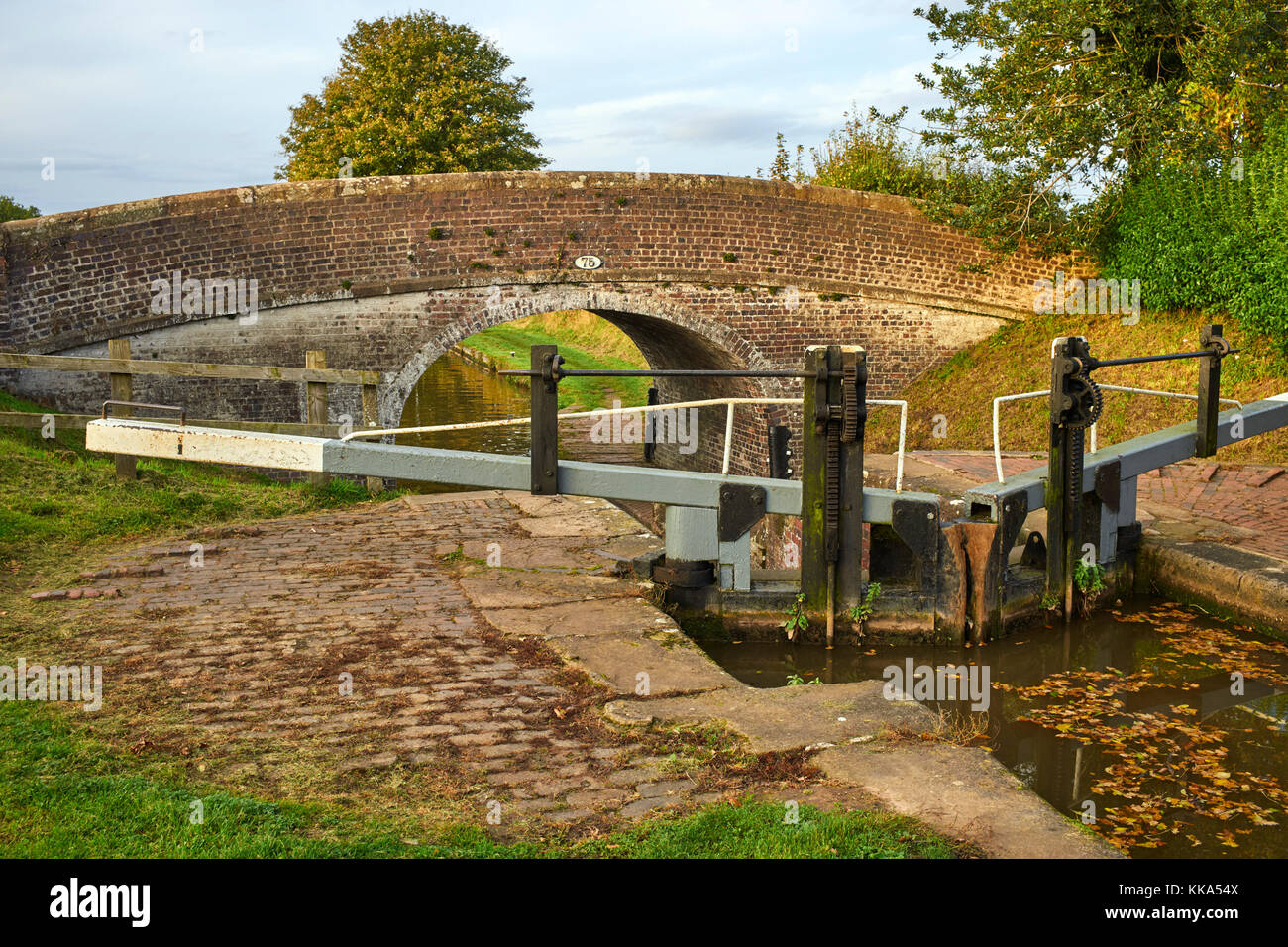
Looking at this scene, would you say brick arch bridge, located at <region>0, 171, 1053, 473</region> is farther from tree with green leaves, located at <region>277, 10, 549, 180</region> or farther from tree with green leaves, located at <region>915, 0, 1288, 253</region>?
tree with green leaves, located at <region>277, 10, 549, 180</region>

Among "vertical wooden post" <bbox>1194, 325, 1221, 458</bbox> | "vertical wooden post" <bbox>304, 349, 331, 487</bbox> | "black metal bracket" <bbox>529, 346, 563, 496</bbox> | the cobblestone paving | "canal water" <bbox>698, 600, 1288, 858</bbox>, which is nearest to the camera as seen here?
the cobblestone paving

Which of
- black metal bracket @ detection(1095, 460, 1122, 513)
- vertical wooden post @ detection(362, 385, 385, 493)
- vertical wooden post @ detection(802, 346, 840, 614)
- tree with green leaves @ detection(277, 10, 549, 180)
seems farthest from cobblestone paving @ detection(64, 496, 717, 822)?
tree with green leaves @ detection(277, 10, 549, 180)

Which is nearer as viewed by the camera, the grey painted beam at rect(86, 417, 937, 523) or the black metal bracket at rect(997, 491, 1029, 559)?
the grey painted beam at rect(86, 417, 937, 523)

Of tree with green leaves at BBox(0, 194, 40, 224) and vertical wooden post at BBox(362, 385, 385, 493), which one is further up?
tree with green leaves at BBox(0, 194, 40, 224)

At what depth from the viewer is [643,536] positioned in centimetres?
778

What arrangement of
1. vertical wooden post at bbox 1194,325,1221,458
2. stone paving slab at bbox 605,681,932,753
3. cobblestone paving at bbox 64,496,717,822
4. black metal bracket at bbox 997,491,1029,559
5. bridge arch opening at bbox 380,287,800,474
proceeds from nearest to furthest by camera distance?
cobblestone paving at bbox 64,496,717,822 < stone paving slab at bbox 605,681,932,753 < black metal bracket at bbox 997,491,1029,559 < vertical wooden post at bbox 1194,325,1221,458 < bridge arch opening at bbox 380,287,800,474

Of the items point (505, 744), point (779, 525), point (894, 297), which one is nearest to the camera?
point (505, 744)

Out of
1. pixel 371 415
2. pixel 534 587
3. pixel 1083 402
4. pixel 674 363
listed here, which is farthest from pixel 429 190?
pixel 1083 402

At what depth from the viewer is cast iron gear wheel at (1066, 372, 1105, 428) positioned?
696 centimetres

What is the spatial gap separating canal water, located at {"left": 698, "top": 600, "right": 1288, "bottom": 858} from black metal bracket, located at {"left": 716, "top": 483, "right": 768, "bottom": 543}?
2.32 ft

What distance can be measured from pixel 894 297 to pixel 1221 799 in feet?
39.9

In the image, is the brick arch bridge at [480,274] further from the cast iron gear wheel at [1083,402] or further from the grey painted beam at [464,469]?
the cast iron gear wheel at [1083,402]
